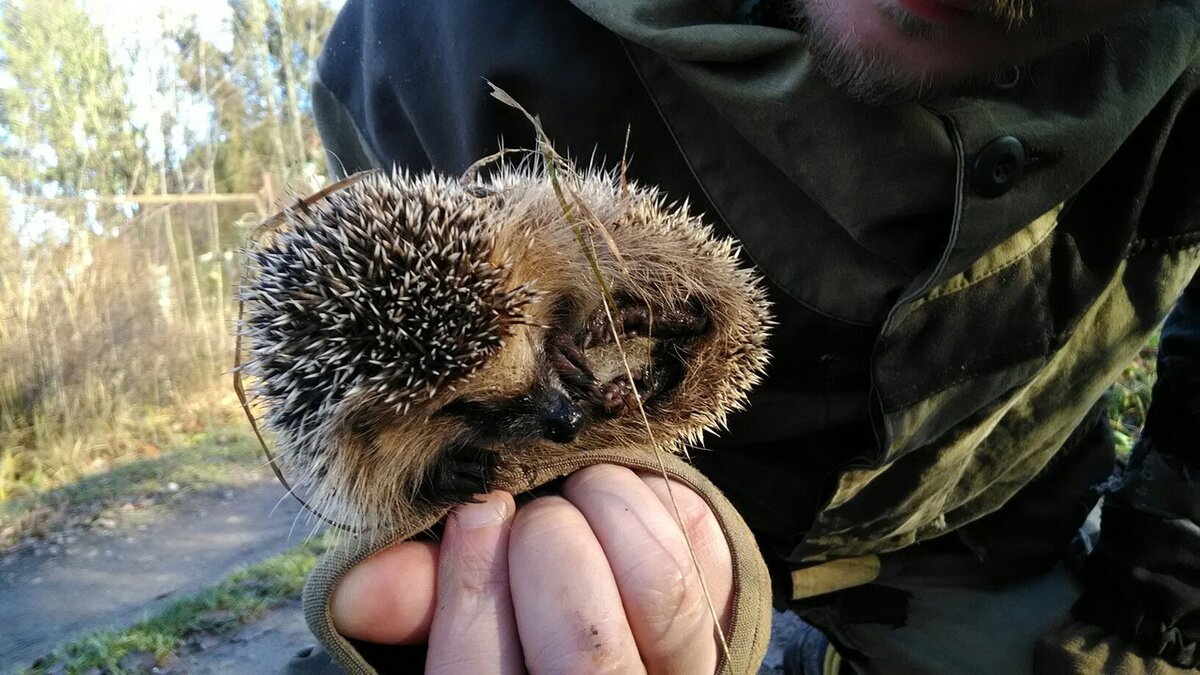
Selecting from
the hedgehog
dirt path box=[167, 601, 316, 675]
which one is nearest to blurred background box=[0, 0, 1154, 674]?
dirt path box=[167, 601, 316, 675]

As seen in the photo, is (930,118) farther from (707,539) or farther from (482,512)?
(482,512)

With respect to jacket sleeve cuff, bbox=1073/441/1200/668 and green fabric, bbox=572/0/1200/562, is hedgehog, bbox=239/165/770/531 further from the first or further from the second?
jacket sleeve cuff, bbox=1073/441/1200/668

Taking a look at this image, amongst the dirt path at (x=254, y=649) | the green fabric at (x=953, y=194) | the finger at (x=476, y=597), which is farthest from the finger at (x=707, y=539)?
the dirt path at (x=254, y=649)

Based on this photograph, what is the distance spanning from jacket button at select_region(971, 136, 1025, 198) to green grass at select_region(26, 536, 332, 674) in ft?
6.25

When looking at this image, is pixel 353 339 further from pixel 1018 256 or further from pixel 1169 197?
pixel 1169 197

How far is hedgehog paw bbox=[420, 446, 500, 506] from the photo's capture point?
1.12 meters

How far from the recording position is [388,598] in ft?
3.46

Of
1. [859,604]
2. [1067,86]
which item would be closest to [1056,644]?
[859,604]

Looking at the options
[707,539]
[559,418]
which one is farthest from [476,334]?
[707,539]

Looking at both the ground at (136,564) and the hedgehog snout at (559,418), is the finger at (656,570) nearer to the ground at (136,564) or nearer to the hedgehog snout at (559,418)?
the hedgehog snout at (559,418)

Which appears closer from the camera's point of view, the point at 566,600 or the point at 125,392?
the point at 566,600

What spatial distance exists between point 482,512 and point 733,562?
16.9 inches

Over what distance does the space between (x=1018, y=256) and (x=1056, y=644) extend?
114 centimetres

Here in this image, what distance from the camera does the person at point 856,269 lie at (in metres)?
1.08
